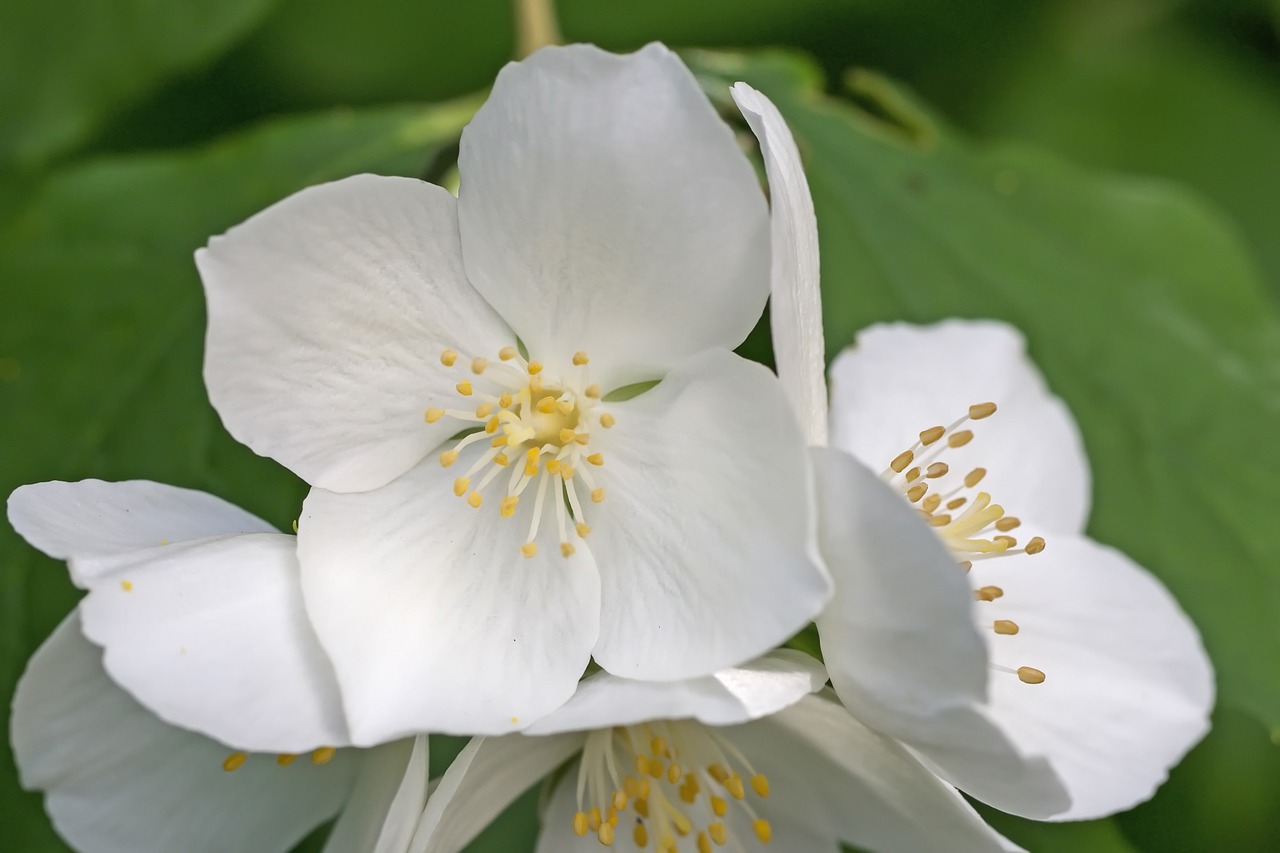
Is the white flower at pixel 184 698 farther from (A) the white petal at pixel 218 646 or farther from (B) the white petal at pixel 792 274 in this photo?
(B) the white petal at pixel 792 274

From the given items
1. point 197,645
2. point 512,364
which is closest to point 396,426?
point 512,364

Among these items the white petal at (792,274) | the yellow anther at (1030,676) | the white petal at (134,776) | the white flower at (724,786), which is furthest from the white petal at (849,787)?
the white petal at (134,776)

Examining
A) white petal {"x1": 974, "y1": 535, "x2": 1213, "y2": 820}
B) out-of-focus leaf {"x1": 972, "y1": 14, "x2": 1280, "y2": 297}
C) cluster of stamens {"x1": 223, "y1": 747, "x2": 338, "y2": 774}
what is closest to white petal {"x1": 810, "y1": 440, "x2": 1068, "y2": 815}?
white petal {"x1": 974, "y1": 535, "x2": 1213, "y2": 820}

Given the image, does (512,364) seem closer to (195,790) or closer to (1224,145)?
(195,790)

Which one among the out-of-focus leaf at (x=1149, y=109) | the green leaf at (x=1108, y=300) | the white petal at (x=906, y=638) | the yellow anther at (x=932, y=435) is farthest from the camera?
the out-of-focus leaf at (x=1149, y=109)

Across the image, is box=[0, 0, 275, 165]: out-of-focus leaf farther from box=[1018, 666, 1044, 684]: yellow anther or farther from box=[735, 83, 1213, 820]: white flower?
box=[1018, 666, 1044, 684]: yellow anther

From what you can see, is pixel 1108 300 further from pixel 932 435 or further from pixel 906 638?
pixel 906 638
